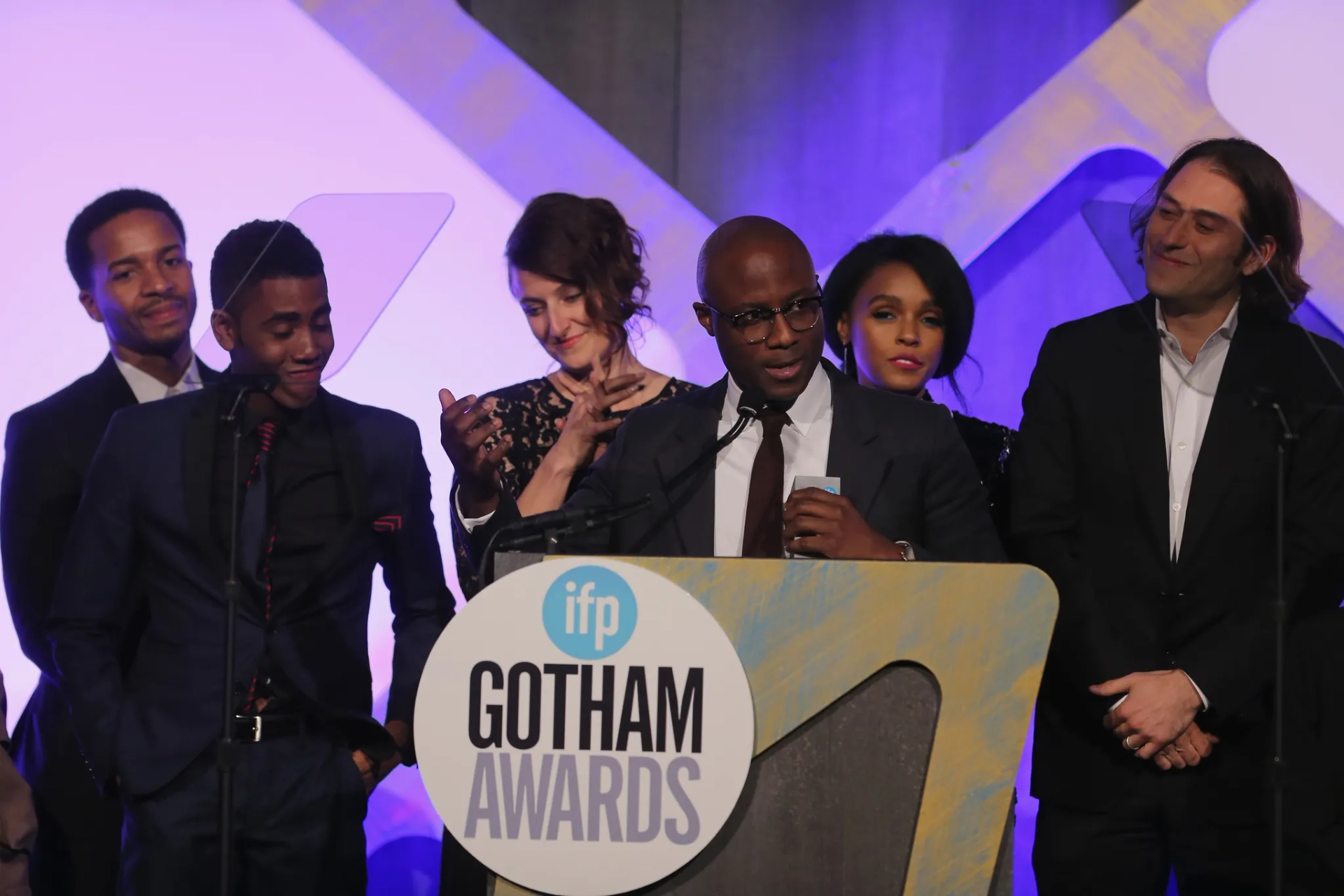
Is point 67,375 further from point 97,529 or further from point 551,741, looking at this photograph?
point 551,741

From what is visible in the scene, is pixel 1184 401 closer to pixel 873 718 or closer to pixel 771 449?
pixel 771 449

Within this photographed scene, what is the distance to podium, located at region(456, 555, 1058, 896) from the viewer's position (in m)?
1.78

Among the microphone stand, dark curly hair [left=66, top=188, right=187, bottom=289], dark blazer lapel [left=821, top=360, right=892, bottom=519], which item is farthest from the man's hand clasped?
dark curly hair [left=66, top=188, right=187, bottom=289]

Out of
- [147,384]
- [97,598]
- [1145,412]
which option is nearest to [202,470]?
[97,598]

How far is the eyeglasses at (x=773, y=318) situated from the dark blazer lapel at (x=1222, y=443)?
91 centimetres

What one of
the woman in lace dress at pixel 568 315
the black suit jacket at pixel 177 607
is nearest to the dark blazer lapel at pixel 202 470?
the black suit jacket at pixel 177 607

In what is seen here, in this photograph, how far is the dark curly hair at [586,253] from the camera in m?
3.51

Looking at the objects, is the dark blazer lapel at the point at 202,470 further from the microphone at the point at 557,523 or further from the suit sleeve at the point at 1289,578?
the suit sleeve at the point at 1289,578

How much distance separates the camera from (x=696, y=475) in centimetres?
242

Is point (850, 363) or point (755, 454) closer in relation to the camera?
point (755, 454)

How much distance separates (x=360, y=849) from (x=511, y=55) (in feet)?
7.77

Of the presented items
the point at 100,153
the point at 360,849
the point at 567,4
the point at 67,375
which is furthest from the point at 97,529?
the point at 567,4

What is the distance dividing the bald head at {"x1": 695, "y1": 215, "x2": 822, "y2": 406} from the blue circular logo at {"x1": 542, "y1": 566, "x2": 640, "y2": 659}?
2.35 feet

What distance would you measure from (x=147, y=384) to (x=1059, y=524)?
7.99ft
